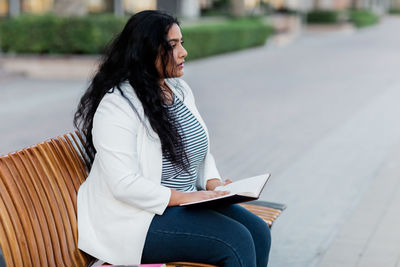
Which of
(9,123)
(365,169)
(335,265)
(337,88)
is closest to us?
(335,265)

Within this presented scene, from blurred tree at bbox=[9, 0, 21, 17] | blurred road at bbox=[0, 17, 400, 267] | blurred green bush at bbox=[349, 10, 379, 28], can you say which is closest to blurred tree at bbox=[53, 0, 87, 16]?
blurred road at bbox=[0, 17, 400, 267]

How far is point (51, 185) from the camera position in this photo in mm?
3168

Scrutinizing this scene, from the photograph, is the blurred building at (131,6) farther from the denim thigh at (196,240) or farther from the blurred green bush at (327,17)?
the denim thigh at (196,240)

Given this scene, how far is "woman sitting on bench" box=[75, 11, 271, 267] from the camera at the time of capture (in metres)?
2.93

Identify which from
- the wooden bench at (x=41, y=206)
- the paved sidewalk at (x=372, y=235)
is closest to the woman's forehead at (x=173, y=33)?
the wooden bench at (x=41, y=206)

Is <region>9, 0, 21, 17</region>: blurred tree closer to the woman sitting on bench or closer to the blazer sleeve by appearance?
the woman sitting on bench

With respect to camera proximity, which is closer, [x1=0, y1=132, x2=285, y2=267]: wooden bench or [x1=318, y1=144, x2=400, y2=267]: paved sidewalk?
[x1=0, y1=132, x2=285, y2=267]: wooden bench

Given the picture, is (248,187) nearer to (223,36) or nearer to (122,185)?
(122,185)

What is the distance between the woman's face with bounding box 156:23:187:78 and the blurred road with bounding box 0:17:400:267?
66.7 inches

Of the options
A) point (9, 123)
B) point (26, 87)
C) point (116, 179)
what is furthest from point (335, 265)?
point (26, 87)

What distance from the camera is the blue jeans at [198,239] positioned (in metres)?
2.93

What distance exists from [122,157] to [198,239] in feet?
1.55

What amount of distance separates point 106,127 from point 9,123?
6.66 metres

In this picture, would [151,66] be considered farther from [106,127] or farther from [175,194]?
[175,194]
